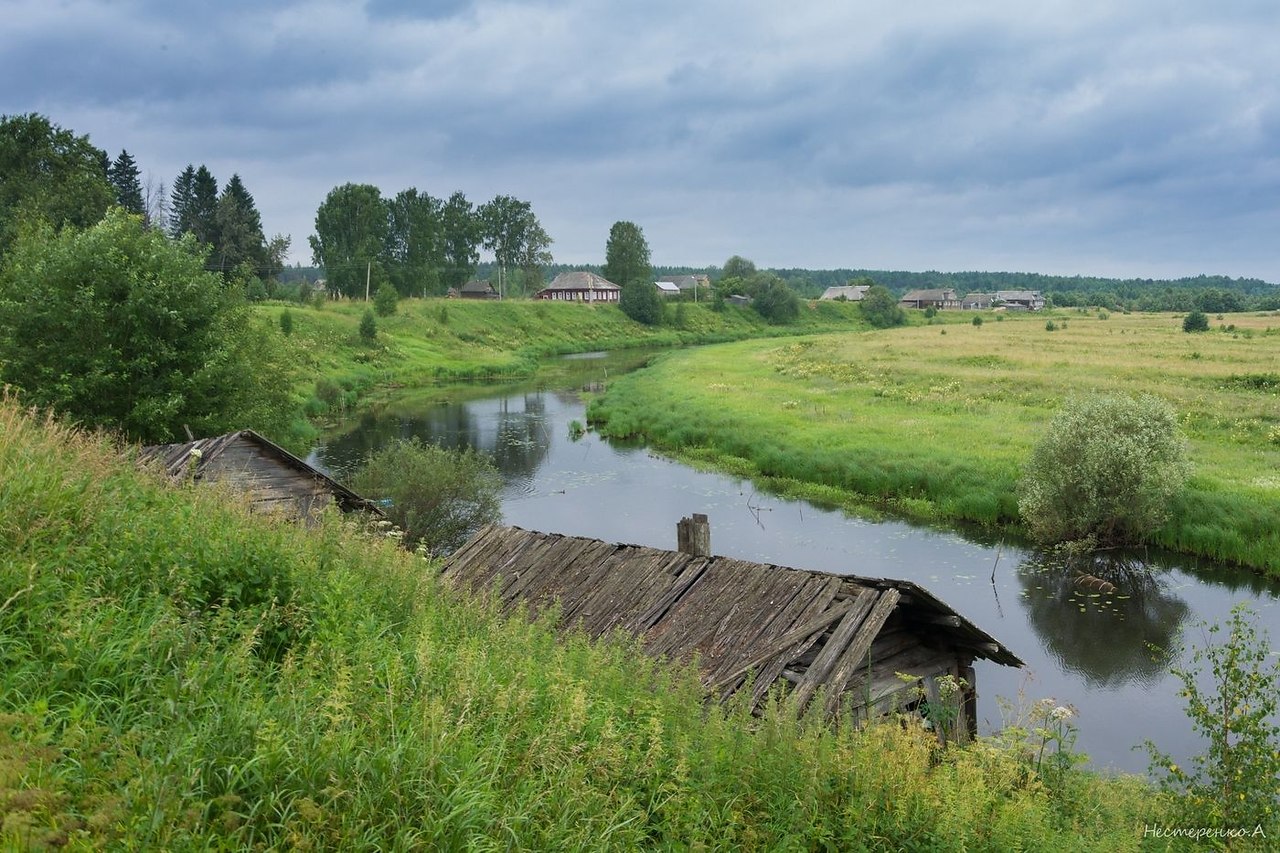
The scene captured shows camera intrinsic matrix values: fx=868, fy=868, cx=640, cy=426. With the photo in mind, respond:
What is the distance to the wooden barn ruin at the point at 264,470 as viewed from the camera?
16.0m

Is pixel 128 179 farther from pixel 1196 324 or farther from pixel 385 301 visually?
pixel 1196 324

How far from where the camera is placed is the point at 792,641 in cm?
992

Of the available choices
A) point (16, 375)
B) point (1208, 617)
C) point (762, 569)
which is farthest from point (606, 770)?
point (16, 375)

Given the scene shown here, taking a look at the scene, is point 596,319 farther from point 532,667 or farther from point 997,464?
point 532,667

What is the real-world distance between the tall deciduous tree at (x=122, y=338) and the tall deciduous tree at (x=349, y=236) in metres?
73.8

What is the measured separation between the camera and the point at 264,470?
17.2 meters

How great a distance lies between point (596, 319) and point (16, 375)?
314ft

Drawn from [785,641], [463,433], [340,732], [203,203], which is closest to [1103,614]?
[785,641]

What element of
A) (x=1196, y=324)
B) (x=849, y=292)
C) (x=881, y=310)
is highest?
(x=849, y=292)

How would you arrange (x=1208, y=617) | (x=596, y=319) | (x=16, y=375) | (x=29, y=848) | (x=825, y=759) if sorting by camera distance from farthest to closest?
1. (x=596, y=319)
2. (x=16, y=375)
3. (x=1208, y=617)
4. (x=825, y=759)
5. (x=29, y=848)

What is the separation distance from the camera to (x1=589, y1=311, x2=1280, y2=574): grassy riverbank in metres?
26.3

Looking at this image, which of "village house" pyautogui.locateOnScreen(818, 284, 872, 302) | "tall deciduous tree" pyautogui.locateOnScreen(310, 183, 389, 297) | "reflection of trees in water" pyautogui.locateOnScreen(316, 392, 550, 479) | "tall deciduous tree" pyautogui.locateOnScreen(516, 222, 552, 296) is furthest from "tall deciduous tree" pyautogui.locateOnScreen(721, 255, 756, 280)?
"reflection of trees in water" pyautogui.locateOnScreen(316, 392, 550, 479)

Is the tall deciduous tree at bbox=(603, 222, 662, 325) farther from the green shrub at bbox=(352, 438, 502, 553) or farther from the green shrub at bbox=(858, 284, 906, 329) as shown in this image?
the green shrub at bbox=(352, 438, 502, 553)

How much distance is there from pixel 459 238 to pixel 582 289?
22.5 m
